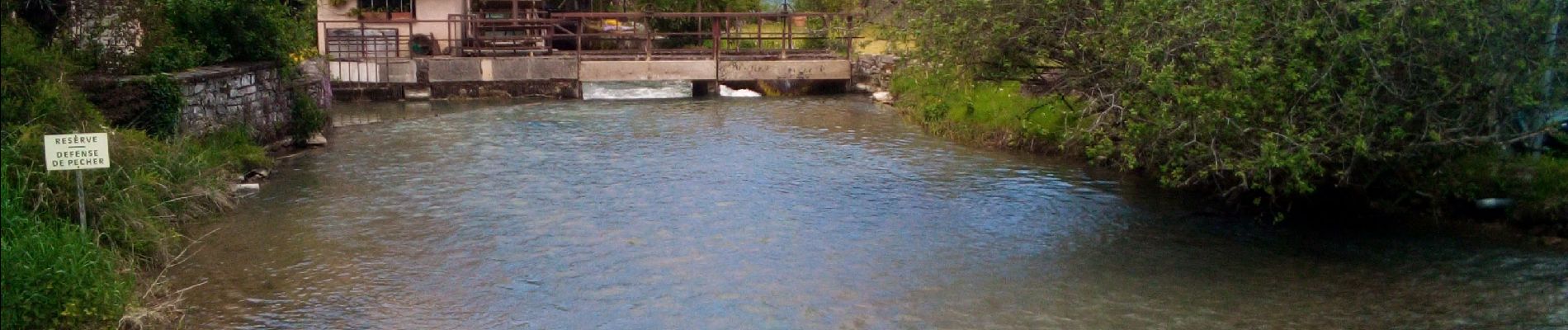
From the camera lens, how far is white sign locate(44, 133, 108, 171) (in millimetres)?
8289

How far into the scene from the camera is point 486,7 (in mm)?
29812

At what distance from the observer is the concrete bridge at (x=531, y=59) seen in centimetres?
2498

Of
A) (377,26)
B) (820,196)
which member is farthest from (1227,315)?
(377,26)

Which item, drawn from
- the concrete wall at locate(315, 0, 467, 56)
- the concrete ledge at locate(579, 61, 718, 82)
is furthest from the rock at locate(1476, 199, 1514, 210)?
the concrete wall at locate(315, 0, 467, 56)

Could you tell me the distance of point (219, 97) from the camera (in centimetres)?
1453

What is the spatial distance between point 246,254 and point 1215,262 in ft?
23.8

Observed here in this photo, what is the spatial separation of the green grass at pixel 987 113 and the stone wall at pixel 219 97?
7.13 meters

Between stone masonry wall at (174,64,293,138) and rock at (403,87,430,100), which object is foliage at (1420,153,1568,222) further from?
rock at (403,87,430,100)

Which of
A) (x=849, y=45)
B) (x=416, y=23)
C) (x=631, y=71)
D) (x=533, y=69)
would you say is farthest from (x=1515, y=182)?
(x=416, y=23)

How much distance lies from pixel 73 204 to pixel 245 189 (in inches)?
170

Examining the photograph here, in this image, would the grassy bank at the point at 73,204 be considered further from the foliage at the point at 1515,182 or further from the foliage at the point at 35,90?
the foliage at the point at 1515,182

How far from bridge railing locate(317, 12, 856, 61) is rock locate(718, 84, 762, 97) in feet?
→ 2.30

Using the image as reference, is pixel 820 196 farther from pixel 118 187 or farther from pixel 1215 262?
pixel 118 187

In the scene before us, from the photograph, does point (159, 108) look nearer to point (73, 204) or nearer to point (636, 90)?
point (73, 204)
